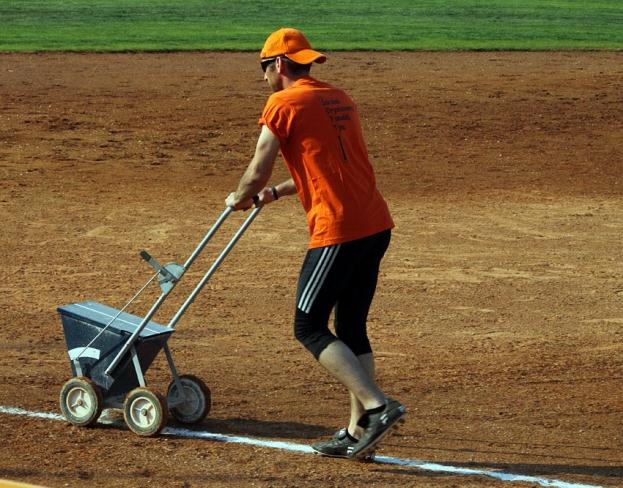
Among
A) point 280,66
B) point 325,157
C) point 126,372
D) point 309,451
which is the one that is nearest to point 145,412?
point 126,372

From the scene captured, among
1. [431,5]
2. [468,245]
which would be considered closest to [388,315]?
[468,245]

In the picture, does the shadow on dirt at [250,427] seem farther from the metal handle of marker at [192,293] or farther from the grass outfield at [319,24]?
the grass outfield at [319,24]

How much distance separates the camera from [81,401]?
19.1 ft

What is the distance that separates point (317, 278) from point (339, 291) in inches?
5.4

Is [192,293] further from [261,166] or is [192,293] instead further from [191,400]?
[261,166]

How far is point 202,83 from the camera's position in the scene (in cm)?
1764

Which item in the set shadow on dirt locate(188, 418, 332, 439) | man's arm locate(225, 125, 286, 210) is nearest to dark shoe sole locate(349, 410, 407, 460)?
shadow on dirt locate(188, 418, 332, 439)

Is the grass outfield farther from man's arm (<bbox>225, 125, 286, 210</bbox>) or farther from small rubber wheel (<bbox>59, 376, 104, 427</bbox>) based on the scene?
man's arm (<bbox>225, 125, 286, 210</bbox>)

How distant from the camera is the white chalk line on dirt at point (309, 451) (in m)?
5.25

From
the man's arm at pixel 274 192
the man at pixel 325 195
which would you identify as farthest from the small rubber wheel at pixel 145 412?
the man's arm at pixel 274 192

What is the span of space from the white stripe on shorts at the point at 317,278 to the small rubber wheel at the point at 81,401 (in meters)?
1.17

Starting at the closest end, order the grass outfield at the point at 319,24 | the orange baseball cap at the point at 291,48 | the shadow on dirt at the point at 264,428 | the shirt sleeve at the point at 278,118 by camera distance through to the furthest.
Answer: the shirt sleeve at the point at 278,118
the orange baseball cap at the point at 291,48
the shadow on dirt at the point at 264,428
the grass outfield at the point at 319,24

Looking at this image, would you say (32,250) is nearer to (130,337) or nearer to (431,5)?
(130,337)

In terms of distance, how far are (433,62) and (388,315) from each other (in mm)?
12379
